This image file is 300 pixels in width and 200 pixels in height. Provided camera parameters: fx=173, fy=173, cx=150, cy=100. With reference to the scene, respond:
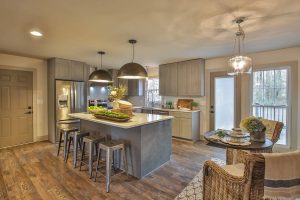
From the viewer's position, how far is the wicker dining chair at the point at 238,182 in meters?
1.31

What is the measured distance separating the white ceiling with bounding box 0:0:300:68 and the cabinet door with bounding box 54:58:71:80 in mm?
901

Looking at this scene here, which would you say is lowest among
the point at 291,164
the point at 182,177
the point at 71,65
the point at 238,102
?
the point at 182,177

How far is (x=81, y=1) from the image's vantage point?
1938 millimetres

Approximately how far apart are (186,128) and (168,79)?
67.1 inches

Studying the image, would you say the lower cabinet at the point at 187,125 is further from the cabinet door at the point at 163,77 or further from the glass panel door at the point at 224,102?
the cabinet door at the point at 163,77

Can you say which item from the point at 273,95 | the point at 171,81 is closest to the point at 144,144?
the point at 171,81

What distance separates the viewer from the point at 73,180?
2740 millimetres

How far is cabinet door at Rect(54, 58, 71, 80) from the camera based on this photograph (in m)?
4.79

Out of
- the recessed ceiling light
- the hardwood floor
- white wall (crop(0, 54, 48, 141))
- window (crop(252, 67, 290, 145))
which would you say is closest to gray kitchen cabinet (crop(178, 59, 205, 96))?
window (crop(252, 67, 290, 145))

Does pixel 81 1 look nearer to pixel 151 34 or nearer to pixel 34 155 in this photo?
pixel 151 34

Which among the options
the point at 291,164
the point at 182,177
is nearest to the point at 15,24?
the point at 182,177

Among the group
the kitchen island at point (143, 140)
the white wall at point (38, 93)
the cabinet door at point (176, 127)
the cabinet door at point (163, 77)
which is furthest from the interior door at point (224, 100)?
the white wall at point (38, 93)

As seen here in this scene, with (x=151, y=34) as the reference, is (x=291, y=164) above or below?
below

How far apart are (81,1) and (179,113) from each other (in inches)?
151
